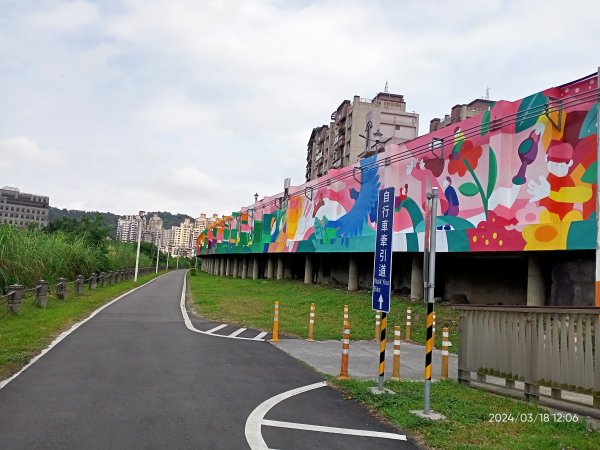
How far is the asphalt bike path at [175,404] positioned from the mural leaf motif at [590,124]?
33.6 ft

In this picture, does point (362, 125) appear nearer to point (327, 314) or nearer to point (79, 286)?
point (79, 286)

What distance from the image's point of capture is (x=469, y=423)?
615cm

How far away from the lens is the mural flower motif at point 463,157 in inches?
680

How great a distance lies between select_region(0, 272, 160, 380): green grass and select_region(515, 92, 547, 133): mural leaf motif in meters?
14.6

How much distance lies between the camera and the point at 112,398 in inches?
267

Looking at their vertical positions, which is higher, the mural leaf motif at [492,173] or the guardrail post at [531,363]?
the mural leaf motif at [492,173]

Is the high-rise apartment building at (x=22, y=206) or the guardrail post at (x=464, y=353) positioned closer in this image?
the guardrail post at (x=464, y=353)

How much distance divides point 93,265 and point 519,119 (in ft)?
85.4

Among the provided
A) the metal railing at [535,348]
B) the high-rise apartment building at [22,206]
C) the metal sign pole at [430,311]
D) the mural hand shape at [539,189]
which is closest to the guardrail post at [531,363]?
the metal railing at [535,348]

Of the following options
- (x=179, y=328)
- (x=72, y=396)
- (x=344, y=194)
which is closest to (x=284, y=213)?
(x=344, y=194)

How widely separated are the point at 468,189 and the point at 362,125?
175 ft

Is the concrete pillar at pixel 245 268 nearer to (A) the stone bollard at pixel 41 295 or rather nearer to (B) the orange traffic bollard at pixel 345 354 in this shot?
(A) the stone bollard at pixel 41 295

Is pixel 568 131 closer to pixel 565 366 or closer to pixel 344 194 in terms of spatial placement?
pixel 565 366

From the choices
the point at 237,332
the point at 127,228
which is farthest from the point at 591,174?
the point at 127,228
